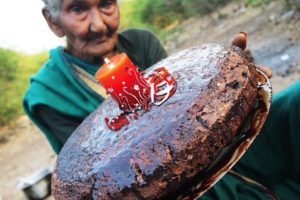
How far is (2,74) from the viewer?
1205 cm

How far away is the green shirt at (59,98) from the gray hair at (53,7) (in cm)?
29

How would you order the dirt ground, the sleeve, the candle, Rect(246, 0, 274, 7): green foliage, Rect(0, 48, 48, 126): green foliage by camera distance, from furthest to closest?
Rect(0, 48, 48, 126): green foliage < Rect(246, 0, 274, 7): green foliage < the dirt ground < the sleeve < the candle

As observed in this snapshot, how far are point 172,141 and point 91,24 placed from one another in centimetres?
105

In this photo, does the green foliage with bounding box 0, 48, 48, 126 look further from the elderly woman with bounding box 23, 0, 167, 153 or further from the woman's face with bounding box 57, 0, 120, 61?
the woman's face with bounding box 57, 0, 120, 61

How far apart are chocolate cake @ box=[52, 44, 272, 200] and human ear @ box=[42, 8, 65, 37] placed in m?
0.98

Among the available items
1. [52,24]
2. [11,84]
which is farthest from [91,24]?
[11,84]

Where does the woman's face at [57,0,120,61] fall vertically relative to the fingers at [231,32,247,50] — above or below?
above

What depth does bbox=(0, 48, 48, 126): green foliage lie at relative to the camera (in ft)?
37.0

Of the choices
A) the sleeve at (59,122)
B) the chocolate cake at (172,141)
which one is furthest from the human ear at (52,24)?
the chocolate cake at (172,141)

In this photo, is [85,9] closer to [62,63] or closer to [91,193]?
[62,63]

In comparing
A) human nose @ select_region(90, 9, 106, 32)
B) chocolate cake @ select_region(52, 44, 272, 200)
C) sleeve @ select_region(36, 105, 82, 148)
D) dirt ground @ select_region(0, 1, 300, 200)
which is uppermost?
human nose @ select_region(90, 9, 106, 32)

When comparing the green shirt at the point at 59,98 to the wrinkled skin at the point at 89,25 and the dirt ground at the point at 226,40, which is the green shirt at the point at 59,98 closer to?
the wrinkled skin at the point at 89,25

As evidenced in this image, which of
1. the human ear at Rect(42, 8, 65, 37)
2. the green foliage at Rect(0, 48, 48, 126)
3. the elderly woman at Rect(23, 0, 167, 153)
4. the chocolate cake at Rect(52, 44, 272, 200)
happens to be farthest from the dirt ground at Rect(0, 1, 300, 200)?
the chocolate cake at Rect(52, 44, 272, 200)

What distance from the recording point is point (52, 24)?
2.30 meters
